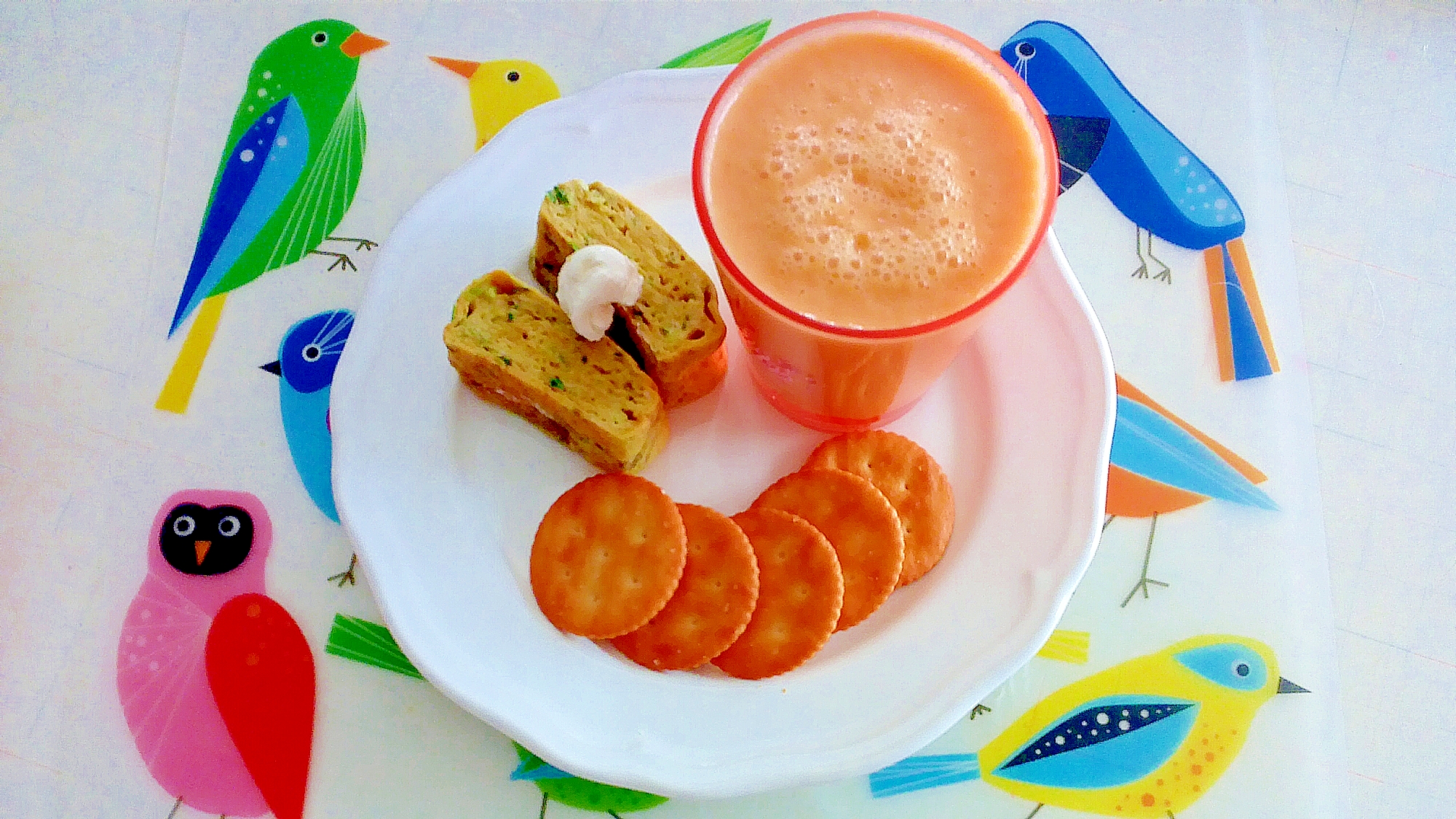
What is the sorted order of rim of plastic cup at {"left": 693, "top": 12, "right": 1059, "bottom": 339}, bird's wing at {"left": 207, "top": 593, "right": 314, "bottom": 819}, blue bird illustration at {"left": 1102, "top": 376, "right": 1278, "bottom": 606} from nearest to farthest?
rim of plastic cup at {"left": 693, "top": 12, "right": 1059, "bottom": 339} → bird's wing at {"left": 207, "top": 593, "right": 314, "bottom": 819} → blue bird illustration at {"left": 1102, "top": 376, "right": 1278, "bottom": 606}

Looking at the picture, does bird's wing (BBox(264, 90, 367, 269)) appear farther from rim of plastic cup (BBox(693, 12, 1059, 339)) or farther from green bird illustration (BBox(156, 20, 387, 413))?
rim of plastic cup (BBox(693, 12, 1059, 339))

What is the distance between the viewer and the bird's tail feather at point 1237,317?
1.36m

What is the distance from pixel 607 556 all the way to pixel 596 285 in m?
0.33

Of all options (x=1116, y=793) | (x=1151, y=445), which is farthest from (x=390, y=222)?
(x=1116, y=793)

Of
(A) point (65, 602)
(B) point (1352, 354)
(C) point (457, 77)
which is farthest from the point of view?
(C) point (457, 77)

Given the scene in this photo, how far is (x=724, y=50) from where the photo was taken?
1516 millimetres

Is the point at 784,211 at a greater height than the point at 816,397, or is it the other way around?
the point at 784,211

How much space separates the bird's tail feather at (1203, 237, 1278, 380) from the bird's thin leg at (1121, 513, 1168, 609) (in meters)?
0.26

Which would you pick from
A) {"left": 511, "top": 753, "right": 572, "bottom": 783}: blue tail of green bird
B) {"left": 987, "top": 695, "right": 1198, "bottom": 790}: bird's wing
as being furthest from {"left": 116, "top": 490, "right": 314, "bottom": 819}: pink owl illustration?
{"left": 987, "top": 695, "right": 1198, "bottom": 790}: bird's wing

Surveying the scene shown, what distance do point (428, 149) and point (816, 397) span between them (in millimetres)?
740

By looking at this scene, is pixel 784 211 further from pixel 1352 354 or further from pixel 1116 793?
pixel 1352 354

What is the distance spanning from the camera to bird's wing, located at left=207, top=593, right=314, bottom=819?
119 cm

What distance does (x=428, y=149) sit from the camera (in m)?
1.47

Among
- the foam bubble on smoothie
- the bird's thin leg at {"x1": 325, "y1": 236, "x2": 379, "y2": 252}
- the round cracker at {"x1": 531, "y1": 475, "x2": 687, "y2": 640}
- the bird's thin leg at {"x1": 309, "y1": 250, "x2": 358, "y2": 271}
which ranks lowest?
the round cracker at {"x1": 531, "y1": 475, "x2": 687, "y2": 640}
